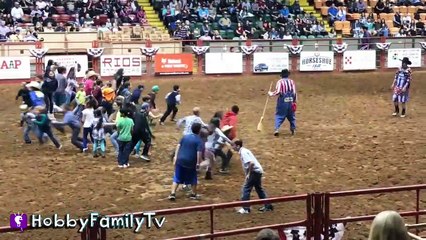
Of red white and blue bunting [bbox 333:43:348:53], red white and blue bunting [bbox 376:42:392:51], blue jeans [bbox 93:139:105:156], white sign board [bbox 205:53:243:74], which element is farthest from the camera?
red white and blue bunting [bbox 376:42:392:51]

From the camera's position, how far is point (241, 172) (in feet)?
47.0

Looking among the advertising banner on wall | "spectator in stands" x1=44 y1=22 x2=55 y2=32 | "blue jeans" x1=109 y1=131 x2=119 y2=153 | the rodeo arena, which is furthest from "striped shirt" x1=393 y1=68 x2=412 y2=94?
"spectator in stands" x1=44 y1=22 x2=55 y2=32

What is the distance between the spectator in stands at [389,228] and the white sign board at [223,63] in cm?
2252

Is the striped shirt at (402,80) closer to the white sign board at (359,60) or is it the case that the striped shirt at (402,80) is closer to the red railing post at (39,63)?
the white sign board at (359,60)

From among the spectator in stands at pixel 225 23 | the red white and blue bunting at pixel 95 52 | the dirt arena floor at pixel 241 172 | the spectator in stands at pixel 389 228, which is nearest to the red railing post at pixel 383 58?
the dirt arena floor at pixel 241 172

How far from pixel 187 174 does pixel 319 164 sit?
4.02 metres

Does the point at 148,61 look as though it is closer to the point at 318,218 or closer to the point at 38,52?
the point at 38,52

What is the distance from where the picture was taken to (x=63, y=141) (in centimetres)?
1695

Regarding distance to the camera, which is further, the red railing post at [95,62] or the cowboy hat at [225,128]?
the red railing post at [95,62]

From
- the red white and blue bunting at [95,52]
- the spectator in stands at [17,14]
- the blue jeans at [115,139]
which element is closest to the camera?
the blue jeans at [115,139]

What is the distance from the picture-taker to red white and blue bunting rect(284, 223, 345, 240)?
29.0ft

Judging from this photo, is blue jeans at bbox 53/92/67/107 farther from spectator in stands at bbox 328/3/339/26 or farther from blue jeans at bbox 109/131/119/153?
spectator in stands at bbox 328/3/339/26

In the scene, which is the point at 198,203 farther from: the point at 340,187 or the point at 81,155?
the point at 81,155

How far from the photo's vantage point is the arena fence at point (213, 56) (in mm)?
25188
